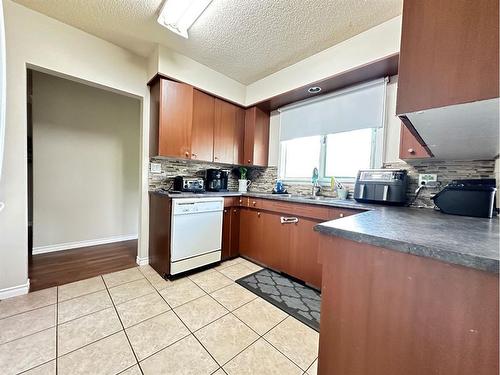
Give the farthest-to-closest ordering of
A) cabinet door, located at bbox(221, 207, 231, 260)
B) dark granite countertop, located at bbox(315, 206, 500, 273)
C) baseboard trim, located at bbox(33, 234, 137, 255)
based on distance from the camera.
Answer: baseboard trim, located at bbox(33, 234, 137, 255), cabinet door, located at bbox(221, 207, 231, 260), dark granite countertop, located at bbox(315, 206, 500, 273)

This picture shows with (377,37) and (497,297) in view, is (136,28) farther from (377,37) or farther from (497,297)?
(497,297)

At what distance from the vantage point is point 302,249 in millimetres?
2125

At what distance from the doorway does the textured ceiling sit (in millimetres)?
1295

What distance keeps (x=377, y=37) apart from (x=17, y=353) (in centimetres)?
344

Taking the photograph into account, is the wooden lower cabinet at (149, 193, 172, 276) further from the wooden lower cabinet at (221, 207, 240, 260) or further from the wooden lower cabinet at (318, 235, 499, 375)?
the wooden lower cabinet at (318, 235, 499, 375)

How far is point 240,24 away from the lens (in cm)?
183

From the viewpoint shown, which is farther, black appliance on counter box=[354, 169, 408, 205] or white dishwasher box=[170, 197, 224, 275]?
white dishwasher box=[170, 197, 224, 275]

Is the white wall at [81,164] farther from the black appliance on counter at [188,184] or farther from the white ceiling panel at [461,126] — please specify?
the white ceiling panel at [461,126]

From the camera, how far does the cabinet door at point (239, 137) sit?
3010 millimetres

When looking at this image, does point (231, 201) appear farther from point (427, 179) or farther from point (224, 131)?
point (427, 179)

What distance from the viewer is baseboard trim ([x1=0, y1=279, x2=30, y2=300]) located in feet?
5.62

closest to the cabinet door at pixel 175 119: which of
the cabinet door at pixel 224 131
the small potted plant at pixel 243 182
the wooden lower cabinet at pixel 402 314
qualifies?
the cabinet door at pixel 224 131

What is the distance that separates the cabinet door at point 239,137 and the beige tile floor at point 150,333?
5.84ft

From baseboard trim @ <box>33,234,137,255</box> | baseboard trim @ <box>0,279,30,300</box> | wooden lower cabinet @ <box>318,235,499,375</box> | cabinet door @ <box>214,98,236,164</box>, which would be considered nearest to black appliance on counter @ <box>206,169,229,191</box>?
cabinet door @ <box>214,98,236,164</box>
